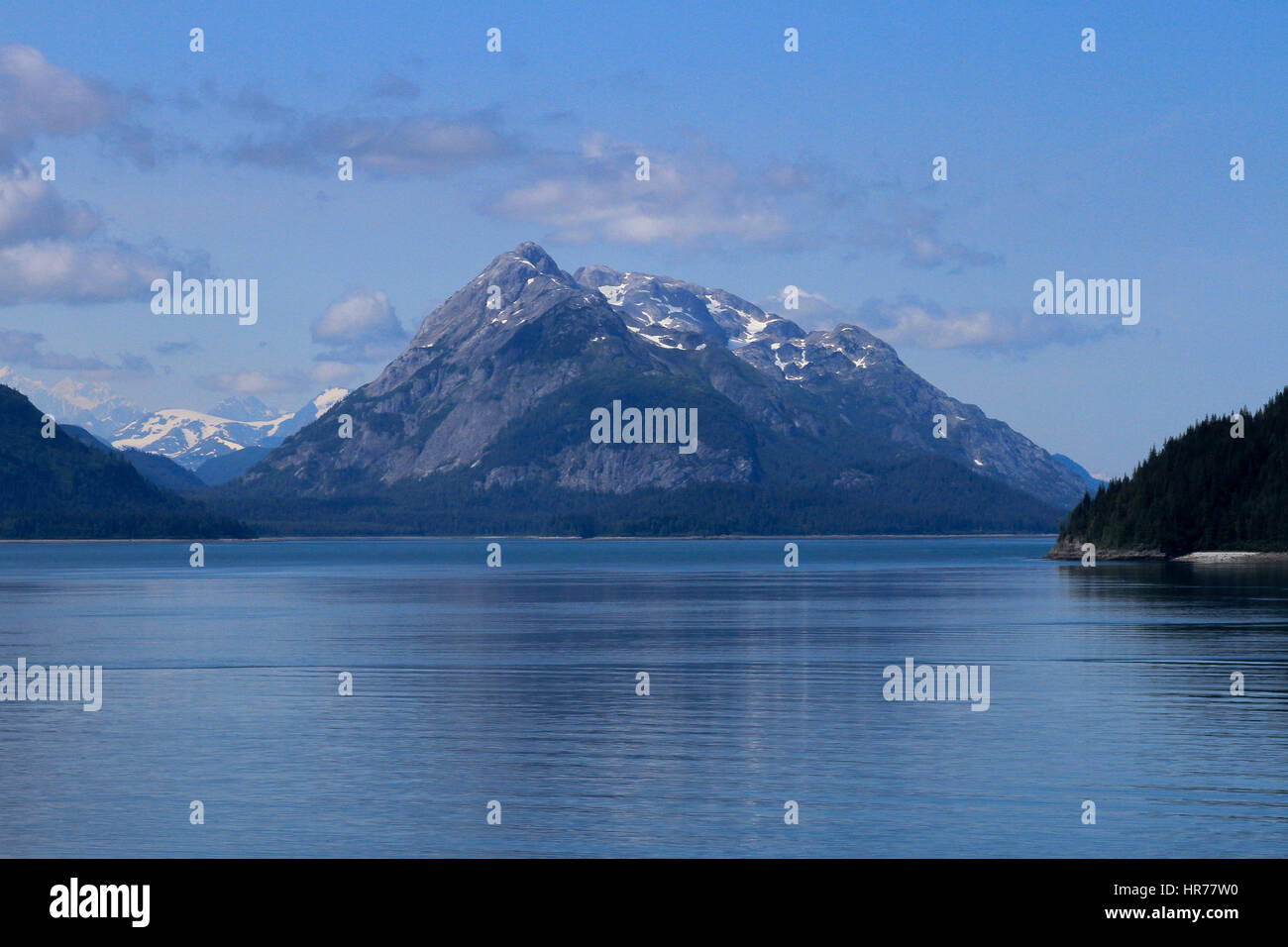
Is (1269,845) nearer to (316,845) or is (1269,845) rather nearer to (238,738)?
(316,845)

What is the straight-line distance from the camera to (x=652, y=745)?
183 ft

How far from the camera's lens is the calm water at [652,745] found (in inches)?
1587

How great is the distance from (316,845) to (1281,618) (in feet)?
332

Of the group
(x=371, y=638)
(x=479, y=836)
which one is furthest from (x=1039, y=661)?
(x=479, y=836)

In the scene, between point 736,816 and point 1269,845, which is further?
point 736,816

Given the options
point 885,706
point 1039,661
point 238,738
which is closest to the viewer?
point 238,738

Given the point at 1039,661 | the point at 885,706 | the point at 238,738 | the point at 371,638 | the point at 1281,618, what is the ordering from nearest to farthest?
the point at 238,738 < the point at 885,706 < the point at 1039,661 < the point at 371,638 < the point at 1281,618

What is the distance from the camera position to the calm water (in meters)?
40.3

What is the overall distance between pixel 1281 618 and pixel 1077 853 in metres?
92.4

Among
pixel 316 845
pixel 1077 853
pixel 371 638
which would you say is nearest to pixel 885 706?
pixel 1077 853
